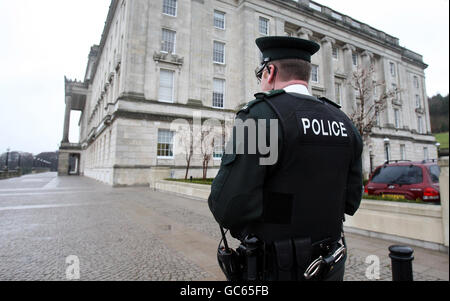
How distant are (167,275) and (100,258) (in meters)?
1.45

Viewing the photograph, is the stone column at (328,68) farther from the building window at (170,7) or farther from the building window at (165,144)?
the building window at (165,144)

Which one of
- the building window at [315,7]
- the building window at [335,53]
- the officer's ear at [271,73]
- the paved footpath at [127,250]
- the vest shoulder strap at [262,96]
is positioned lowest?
the paved footpath at [127,250]

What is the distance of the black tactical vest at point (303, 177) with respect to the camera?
1.52m

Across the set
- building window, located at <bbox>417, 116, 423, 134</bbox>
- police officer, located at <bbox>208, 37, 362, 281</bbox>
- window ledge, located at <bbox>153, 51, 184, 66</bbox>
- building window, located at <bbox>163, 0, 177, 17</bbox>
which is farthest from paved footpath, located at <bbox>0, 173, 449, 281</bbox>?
building window, located at <bbox>417, 116, 423, 134</bbox>

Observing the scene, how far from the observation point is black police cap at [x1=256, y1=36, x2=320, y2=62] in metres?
1.88

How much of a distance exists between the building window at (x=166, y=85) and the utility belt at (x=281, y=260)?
22686mm

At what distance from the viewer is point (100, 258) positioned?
4.20 m

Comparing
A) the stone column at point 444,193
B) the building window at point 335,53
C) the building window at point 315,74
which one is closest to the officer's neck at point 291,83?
the stone column at point 444,193

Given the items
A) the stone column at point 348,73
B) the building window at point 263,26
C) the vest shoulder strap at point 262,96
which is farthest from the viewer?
the stone column at point 348,73

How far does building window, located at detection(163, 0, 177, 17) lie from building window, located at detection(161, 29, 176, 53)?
1.84 metres

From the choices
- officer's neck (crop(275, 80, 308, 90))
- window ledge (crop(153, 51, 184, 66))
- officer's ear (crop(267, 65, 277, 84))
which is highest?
window ledge (crop(153, 51, 184, 66))

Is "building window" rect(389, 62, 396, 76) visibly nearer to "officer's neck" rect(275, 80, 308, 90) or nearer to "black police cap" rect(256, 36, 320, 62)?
"black police cap" rect(256, 36, 320, 62)

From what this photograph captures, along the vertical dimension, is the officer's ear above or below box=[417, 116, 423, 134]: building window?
below
